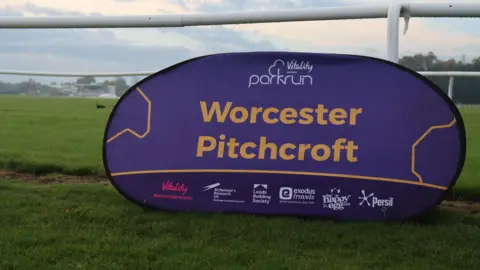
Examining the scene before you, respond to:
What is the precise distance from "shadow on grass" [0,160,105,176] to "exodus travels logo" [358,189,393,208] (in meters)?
2.06

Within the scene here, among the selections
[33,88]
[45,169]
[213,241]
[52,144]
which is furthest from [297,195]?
[33,88]

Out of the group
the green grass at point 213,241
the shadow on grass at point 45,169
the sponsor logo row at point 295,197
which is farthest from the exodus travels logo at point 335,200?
the shadow on grass at point 45,169

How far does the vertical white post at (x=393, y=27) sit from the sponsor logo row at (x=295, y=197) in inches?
30.2

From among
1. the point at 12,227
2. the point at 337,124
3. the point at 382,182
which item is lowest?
the point at 12,227

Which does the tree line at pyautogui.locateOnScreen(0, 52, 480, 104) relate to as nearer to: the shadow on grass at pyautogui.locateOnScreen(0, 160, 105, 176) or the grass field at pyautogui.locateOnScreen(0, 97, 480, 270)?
the shadow on grass at pyautogui.locateOnScreen(0, 160, 105, 176)

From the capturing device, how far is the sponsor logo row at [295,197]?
2.88 m

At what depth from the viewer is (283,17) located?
10.7 ft

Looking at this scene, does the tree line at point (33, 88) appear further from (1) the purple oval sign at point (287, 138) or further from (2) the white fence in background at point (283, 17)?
(1) the purple oval sign at point (287, 138)

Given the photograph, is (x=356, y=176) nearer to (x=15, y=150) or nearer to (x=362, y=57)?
(x=362, y=57)

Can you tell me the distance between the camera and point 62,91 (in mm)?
7883

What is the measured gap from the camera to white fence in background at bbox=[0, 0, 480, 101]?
3018 millimetres

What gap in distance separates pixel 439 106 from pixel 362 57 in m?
0.46

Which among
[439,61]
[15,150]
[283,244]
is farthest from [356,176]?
[15,150]

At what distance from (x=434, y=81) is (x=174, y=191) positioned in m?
2.30
